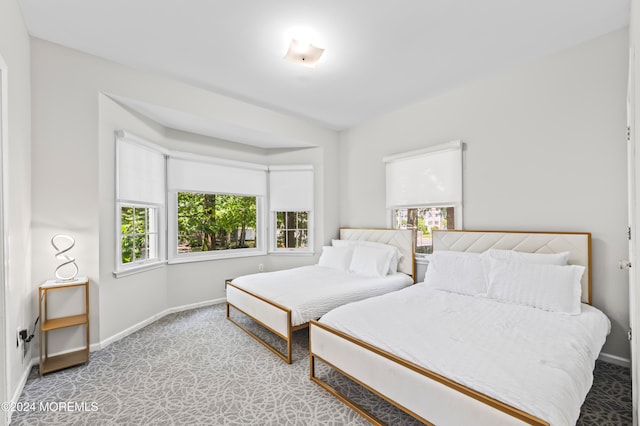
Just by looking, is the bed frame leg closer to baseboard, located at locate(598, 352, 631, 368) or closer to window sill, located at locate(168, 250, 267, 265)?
baseboard, located at locate(598, 352, 631, 368)

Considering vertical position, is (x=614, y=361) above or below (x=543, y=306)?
below

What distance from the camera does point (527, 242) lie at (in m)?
2.89

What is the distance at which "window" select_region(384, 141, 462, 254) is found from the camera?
3566 millimetres

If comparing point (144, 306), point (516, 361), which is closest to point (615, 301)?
point (516, 361)

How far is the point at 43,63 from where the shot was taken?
2.61 m

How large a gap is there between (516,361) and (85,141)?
151 inches

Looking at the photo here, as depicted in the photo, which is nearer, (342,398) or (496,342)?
(496,342)

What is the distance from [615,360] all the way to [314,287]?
273 cm

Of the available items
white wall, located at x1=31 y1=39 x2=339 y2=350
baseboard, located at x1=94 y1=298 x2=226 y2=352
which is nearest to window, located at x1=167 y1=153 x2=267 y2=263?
white wall, located at x1=31 y1=39 x2=339 y2=350

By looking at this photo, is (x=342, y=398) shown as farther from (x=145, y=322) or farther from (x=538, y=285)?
(x=145, y=322)

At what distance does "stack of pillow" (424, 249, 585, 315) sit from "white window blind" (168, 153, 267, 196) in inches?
119

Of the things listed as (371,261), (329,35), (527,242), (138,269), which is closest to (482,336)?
(527,242)

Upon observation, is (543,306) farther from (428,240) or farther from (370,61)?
(370,61)

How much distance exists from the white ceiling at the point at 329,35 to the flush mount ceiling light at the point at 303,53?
6 cm
